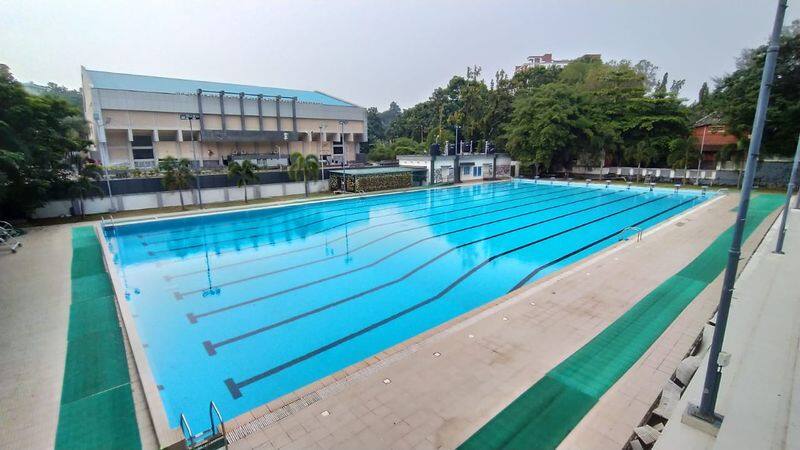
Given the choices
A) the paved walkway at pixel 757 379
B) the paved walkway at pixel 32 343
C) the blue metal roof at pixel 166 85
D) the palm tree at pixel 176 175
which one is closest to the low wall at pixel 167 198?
the palm tree at pixel 176 175

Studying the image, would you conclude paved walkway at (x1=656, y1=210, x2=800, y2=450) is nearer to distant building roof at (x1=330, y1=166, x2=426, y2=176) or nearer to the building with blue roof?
distant building roof at (x1=330, y1=166, x2=426, y2=176)

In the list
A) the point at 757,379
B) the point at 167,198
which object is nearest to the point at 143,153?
the point at 167,198

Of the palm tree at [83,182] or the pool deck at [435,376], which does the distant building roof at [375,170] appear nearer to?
the palm tree at [83,182]

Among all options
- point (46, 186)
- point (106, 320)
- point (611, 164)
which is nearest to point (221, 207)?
point (46, 186)

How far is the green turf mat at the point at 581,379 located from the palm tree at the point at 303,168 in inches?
806

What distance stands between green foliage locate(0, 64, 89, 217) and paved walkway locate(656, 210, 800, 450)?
18065 mm

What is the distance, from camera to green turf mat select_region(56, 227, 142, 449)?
13.5 feet

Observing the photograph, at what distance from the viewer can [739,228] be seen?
323 cm

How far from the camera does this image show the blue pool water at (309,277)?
6344 millimetres

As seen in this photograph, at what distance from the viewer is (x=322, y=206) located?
69.9 ft

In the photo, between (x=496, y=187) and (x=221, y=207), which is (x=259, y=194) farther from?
(x=496, y=187)

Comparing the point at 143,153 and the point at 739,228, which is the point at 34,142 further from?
the point at 739,228

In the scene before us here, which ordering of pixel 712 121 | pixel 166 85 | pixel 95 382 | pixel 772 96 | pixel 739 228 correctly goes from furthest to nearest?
pixel 166 85
pixel 712 121
pixel 772 96
pixel 95 382
pixel 739 228

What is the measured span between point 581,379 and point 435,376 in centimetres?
188
